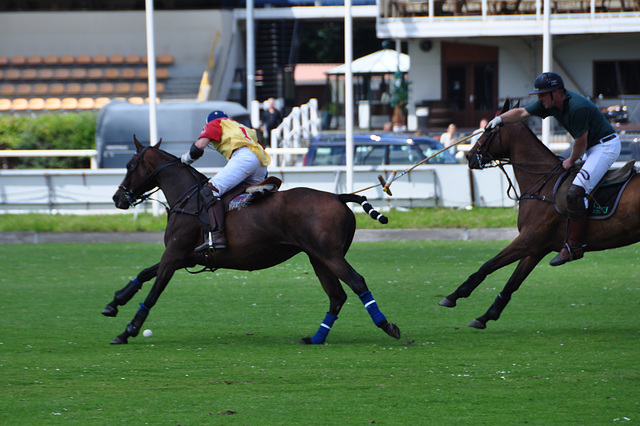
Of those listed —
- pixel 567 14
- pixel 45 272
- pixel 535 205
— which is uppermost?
pixel 567 14

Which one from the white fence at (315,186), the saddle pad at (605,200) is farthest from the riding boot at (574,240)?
the white fence at (315,186)

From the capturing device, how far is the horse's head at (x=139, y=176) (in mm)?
9375

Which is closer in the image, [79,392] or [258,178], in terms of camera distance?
[79,392]

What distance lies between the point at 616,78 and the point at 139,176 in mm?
27074

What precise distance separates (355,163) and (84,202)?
6261 millimetres

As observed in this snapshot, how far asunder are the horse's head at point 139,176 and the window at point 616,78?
26.4 m

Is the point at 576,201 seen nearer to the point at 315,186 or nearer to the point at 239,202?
the point at 239,202

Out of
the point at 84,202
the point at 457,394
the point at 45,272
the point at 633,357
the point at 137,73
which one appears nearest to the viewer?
the point at 457,394

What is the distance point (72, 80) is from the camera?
37.2 m

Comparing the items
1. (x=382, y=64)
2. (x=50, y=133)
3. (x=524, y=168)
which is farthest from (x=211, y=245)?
(x=382, y=64)

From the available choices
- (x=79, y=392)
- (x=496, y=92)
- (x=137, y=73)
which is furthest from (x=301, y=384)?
(x=137, y=73)

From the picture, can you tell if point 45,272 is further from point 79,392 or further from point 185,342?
point 79,392

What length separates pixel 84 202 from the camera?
66.9 ft

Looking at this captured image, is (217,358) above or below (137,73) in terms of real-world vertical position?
below
